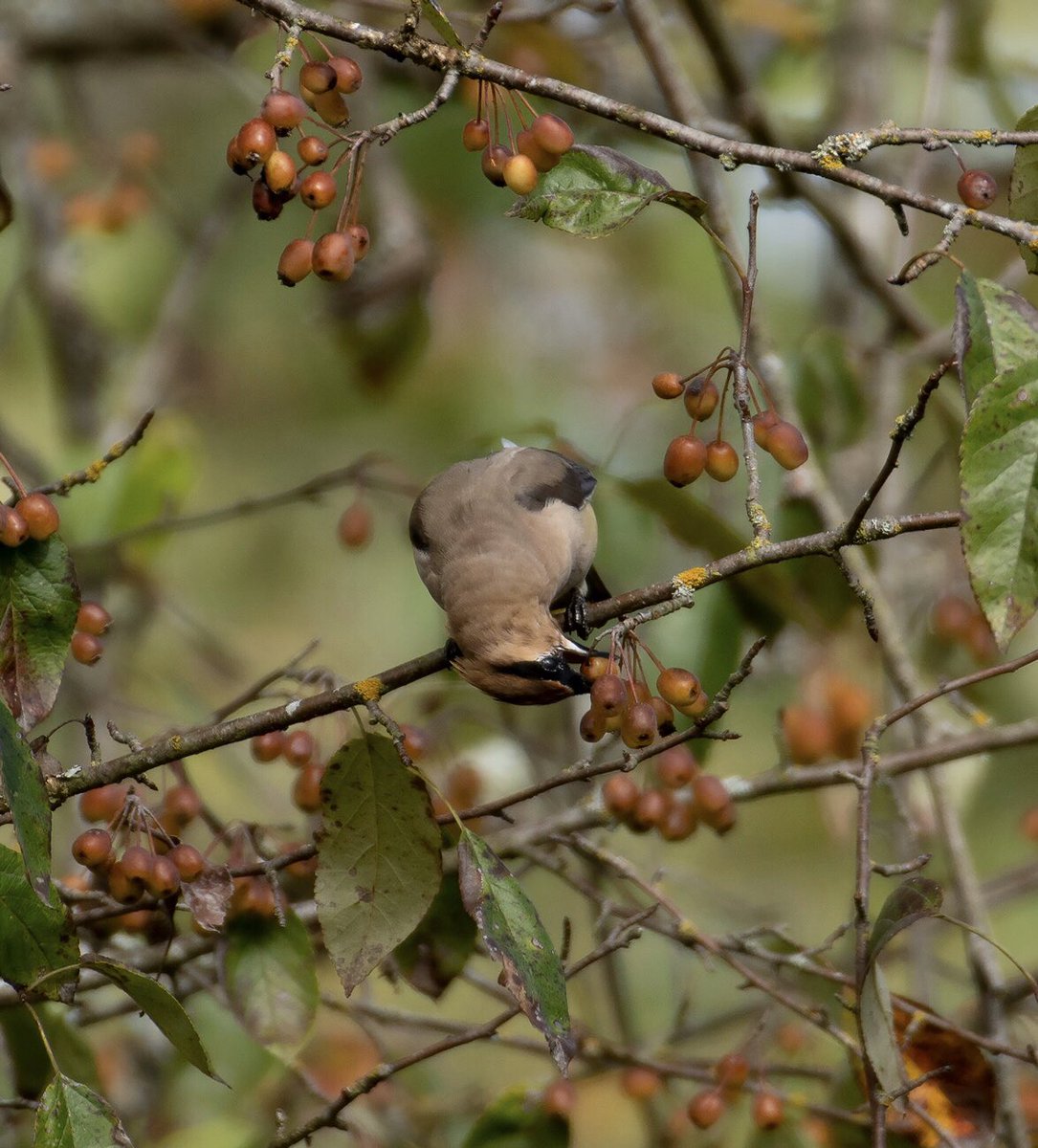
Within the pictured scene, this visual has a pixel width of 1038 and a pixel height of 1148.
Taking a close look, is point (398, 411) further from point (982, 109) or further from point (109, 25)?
point (982, 109)

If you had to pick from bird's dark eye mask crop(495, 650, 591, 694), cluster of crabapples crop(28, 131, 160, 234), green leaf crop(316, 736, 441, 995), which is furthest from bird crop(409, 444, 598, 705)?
cluster of crabapples crop(28, 131, 160, 234)

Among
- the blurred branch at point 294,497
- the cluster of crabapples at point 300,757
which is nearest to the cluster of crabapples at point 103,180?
the blurred branch at point 294,497

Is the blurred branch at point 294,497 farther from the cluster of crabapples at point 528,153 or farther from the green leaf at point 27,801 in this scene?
the green leaf at point 27,801

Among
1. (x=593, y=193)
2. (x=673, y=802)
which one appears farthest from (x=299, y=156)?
(x=673, y=802)

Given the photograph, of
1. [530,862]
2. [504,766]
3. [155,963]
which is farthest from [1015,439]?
[504,766]

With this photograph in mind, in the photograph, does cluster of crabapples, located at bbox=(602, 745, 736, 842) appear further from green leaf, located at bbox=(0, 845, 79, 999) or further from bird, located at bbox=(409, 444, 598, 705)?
green leaf, located at bbox=(0, 845, 79, 999)

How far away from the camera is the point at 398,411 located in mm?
7191

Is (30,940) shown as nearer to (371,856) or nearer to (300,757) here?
(371,856)

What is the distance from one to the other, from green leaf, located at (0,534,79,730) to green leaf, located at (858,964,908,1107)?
1246 millimetres

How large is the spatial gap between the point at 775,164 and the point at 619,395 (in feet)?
18.6

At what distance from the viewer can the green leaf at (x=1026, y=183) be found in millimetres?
2010

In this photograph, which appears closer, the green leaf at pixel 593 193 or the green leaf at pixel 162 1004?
the green leaf at pixel 162 1004

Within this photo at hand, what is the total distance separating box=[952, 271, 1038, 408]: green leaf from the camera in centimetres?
Result: 190

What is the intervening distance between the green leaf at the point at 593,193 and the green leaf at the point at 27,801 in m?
0.98
